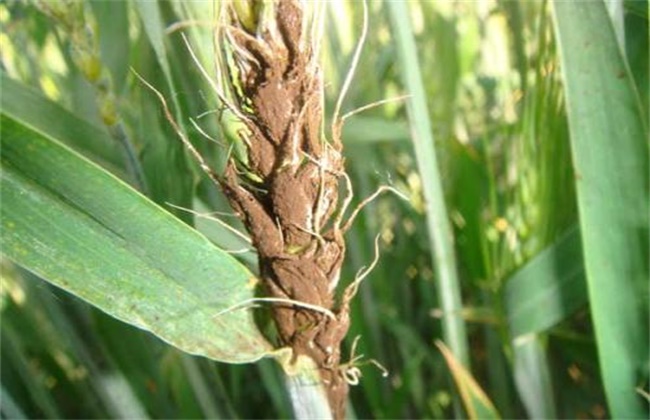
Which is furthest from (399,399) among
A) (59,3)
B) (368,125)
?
(59,3)

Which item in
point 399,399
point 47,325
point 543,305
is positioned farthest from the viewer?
point 47,325

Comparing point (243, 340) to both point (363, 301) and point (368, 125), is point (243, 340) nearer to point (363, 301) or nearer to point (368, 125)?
point (368, 125)

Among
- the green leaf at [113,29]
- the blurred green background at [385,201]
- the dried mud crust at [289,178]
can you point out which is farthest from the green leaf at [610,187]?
the green leaf at [113,29]

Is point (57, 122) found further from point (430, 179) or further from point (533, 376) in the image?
point (533, 376)

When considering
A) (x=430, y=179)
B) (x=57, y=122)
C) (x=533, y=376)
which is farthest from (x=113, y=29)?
(x=533, y=376)

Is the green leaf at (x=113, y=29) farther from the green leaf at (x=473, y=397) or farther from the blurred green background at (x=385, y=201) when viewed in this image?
the green leaf at (x=473, y=397)

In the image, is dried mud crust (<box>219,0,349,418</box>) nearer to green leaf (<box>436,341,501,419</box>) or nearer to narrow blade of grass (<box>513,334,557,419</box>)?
green leaf (<box>436,341,501,419</box>)
